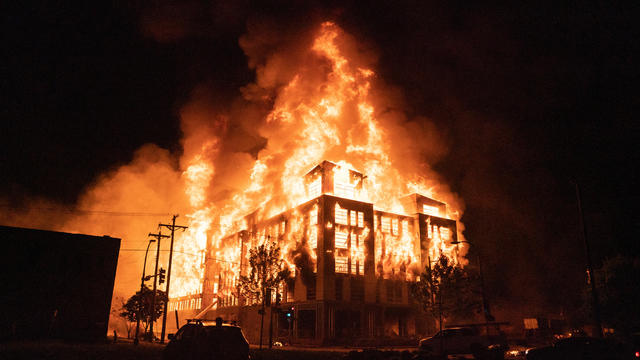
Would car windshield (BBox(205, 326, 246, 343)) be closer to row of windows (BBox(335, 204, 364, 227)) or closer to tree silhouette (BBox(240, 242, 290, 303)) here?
tree silhouette (BBox(240, 242, 290, 303))

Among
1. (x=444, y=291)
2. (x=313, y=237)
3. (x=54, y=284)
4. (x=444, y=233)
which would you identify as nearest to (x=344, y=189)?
(x=313, y=237)

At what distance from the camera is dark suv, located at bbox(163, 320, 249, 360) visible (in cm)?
1233

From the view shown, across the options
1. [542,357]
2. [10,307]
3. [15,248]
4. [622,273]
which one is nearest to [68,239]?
[15,248]

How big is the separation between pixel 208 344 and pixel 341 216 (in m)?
42.7

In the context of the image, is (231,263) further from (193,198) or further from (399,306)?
(399,306)

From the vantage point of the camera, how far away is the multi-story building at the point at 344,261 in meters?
51.0

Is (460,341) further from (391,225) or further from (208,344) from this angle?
(391,225)

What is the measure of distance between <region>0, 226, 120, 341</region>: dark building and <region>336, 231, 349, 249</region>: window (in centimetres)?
2651

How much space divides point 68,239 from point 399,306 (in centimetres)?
4134

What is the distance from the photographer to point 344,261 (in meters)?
53.0

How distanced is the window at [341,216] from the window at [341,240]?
1.46 meters

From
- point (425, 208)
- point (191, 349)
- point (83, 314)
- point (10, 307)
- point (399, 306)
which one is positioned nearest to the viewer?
point (191, 349)

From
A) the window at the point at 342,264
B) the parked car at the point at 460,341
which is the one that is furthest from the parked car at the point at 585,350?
the window at the point at 342,264

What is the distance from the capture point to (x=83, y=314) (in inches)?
1713
